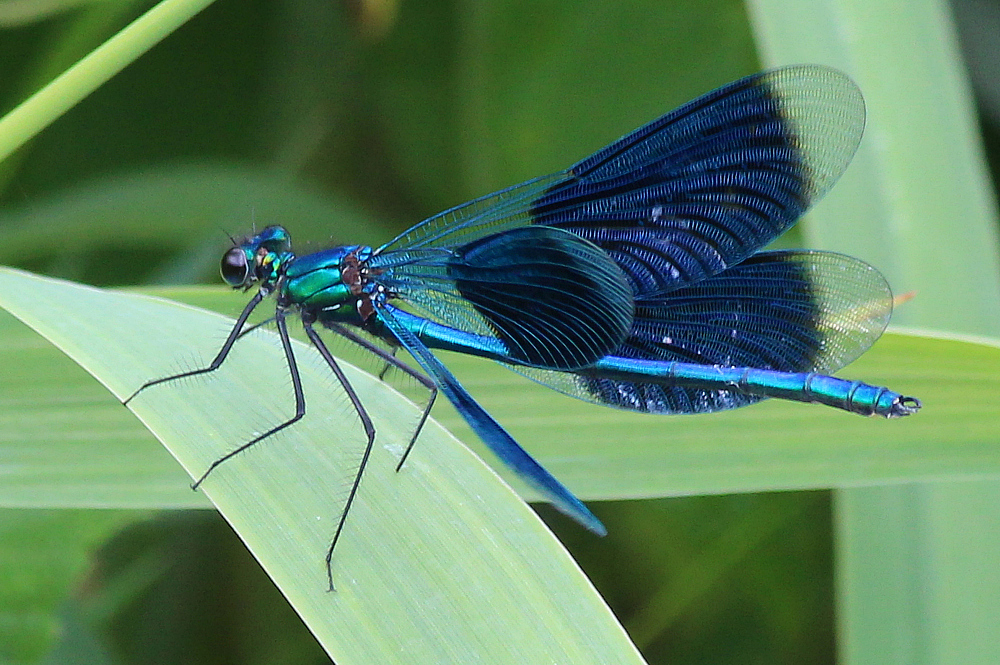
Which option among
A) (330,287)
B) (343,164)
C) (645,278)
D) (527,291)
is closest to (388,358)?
(330,287)

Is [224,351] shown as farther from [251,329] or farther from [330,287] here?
[330,287]

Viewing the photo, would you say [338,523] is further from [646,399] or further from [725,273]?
[725,273]

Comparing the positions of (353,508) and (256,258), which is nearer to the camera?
(353,508)

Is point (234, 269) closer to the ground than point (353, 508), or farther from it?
farther from it

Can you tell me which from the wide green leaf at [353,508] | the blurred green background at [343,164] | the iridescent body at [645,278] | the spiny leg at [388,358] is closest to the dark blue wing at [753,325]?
the iridescent body at [645,278]

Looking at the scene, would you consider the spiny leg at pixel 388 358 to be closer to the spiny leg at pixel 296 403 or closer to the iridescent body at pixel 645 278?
the iridescent body at pixel 645 278

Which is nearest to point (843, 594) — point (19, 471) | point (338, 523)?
point (338, 523)
